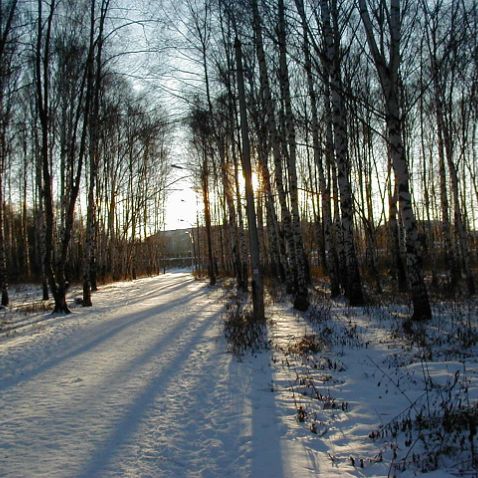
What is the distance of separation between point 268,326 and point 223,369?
2885 mm

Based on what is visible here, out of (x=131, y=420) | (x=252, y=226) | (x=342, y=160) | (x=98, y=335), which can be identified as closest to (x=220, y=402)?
(x=131, y=420)

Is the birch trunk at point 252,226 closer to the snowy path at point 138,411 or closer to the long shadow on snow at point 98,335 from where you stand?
the snowy path at point 138,411

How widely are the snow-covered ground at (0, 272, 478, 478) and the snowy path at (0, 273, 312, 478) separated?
2 cm

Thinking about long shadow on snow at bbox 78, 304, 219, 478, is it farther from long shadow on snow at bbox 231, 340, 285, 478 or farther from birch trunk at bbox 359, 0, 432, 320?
birch trunk at bbox 359, 0, 432, 320

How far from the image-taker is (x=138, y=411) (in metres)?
4.00

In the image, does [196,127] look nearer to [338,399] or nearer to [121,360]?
[121,360]

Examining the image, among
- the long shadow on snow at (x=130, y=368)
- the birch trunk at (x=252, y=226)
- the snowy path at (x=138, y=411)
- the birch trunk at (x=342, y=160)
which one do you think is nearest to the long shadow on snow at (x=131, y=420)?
the snowy path at (x=138, y=411)

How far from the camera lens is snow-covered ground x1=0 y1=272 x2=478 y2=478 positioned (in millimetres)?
2943

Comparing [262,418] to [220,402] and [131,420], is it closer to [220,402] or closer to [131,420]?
[220,402]

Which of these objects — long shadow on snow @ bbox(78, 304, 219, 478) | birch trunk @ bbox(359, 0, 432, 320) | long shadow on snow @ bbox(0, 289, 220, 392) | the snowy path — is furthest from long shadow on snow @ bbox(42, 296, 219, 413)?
birch trunk @ bbox(359, 0, 432, 320)

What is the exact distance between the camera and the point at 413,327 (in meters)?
6.94

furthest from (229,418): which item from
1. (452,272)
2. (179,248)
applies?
(179,248)

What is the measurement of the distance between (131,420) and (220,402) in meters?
0.93

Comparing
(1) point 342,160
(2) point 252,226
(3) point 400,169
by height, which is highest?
(1) point 342,160
